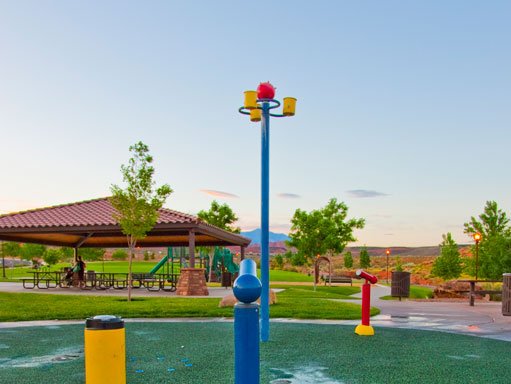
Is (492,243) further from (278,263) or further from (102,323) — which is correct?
(278,263)

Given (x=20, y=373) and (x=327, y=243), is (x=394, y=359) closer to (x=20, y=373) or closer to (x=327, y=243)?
(x=20, y=373)

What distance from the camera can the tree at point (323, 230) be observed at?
34094mm

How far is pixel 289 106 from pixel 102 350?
558 cm

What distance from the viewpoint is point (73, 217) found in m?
22.9

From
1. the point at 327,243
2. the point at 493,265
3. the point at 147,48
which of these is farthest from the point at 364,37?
the point at 327,243

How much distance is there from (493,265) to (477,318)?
14.7 m

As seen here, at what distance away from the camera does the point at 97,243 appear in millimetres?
30703

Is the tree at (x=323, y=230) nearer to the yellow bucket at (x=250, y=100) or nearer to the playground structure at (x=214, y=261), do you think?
the playground structure at (x=214, y=261)

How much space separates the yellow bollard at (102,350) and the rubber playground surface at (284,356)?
2419 millimetres

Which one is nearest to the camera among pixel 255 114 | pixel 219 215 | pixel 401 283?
pixel 255 114

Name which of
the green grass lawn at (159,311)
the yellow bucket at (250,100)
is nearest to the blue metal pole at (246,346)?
the yellow bucket at (250,100)


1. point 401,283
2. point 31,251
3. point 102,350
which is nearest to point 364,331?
point 102,350

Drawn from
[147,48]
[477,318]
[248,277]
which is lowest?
[477,318]

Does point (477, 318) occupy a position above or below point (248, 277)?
below
